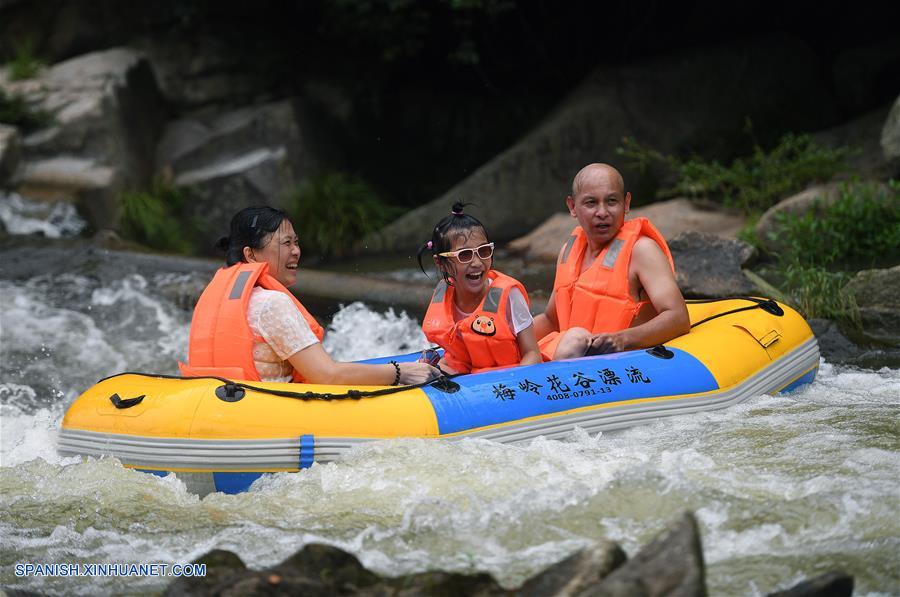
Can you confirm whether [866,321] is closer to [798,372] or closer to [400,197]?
[798,372]

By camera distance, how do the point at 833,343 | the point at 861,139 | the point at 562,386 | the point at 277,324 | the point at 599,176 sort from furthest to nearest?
the point at 861,139 < the point at 833,343 < the point at 599,176 < the point at 562,386 < the point at 277,324

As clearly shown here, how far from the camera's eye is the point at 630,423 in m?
4.30

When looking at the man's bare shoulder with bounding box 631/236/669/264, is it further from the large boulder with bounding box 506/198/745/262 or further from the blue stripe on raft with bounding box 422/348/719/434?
the large boulder with bounding box 506/198/745/262

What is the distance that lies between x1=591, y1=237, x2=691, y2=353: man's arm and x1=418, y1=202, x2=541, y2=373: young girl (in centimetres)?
36

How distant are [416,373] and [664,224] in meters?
4.38

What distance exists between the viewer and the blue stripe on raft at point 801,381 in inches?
192

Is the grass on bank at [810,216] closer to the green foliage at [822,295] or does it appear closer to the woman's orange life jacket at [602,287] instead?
the green foliage at [822,295]

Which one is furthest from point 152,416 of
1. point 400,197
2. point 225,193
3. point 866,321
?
point 400,197

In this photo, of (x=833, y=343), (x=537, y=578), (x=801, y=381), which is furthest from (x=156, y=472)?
(x=833, y=343)

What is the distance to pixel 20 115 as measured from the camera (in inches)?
386

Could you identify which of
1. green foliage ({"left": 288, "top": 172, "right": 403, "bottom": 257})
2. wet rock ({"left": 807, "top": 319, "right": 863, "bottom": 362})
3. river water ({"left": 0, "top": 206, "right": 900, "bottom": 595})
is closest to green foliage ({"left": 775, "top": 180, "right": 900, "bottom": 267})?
wet rock ({"left": 807, "top": 319, "right": 863, "bottom": 362})

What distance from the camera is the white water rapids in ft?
10.5

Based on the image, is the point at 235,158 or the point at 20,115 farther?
the point at 235,158

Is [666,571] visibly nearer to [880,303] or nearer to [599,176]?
[599,176]
